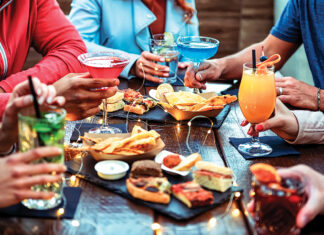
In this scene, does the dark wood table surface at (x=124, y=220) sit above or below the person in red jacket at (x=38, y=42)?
below

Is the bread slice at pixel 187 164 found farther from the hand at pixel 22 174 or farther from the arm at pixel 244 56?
the arm at pixel 244 56

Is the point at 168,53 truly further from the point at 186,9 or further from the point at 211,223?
the point at 211,223

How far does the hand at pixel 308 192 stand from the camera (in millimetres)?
1046

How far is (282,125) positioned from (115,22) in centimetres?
169

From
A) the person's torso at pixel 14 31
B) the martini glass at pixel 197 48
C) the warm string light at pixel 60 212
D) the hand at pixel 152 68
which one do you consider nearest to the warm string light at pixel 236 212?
the warm string light at pixel 60 212

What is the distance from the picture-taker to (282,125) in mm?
1584

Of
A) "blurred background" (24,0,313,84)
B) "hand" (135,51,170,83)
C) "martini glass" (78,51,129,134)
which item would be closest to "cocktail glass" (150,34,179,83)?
"hand" (135,51,170,83)

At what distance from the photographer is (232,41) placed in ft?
17.1

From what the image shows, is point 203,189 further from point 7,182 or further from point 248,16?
point 248,16

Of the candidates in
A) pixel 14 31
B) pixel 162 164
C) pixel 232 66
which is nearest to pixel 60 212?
pixel 162 164

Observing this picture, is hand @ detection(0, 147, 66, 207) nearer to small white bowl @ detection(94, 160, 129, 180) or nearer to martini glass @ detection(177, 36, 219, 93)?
small white bowl @ detection(94, 160, 129, 180)

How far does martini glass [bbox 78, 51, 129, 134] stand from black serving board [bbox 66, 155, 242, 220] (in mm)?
264

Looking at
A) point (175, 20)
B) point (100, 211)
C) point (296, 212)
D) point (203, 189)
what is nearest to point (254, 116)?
point (203, 189)

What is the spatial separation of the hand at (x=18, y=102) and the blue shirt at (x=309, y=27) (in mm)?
1760
